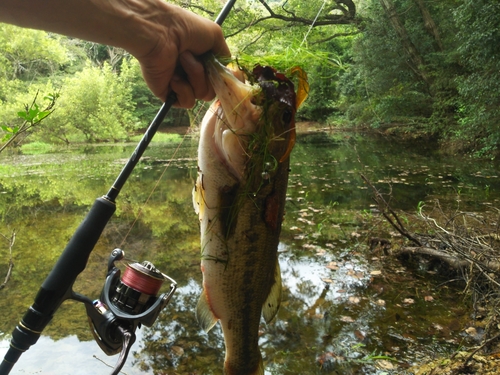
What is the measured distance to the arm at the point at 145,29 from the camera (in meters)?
1.36

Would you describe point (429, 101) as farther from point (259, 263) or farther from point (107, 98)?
point (107, 98)

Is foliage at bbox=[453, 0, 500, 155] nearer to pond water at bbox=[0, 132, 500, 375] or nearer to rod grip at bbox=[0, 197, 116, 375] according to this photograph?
pond water at bbox=[0, 132, 500, 375]

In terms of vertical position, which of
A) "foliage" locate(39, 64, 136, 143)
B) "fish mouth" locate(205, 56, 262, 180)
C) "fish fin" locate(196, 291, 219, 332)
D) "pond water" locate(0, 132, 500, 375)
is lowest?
"foliage" locate(39, 64, 136, 143)

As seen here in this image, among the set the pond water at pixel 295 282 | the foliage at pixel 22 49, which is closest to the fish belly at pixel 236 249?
the pond water at pixel 295 282

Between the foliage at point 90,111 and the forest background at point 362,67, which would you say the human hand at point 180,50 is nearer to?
the forest background at point 362,67

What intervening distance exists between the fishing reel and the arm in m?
0.90

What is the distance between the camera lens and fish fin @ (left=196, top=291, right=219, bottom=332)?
1897 mm

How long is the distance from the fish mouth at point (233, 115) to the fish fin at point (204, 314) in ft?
2.39

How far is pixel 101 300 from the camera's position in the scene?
1.73 metres

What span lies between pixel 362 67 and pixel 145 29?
55.3ft

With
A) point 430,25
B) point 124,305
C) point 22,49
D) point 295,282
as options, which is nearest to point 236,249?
point 124,305

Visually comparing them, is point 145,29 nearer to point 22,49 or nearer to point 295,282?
point 295,282

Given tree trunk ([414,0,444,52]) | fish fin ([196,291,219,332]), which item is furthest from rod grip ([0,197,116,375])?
tree trunk ([414,0,444,52])

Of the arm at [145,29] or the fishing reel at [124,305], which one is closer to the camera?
the arm at [145,29]
